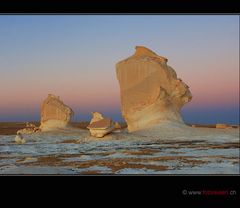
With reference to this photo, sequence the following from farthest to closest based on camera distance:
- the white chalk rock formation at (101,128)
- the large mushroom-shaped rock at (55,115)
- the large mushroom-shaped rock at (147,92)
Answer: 1. the large mushroom-shaped rock at (55,115)
2. the large mushroom-shaped rock at (147,92)
3. the white chalk rock formation at (101,128)

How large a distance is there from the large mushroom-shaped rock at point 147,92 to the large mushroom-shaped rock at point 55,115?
12.9 ft

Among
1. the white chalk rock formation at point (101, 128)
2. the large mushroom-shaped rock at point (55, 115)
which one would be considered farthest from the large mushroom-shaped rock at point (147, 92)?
the large mushroom-shaped rock at point (55, 115)

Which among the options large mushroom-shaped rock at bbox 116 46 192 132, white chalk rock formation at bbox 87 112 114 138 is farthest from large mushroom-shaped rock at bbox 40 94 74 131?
white chalk rock formation at bbox 87 112 114 138

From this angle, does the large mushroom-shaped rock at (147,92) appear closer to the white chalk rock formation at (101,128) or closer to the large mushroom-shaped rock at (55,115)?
the white chalk rock formation at (101,128)

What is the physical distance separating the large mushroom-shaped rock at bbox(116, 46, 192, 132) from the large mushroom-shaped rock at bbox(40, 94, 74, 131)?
3.92 metres

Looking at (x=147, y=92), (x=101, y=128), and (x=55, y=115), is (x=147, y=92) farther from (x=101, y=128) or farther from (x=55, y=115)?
(x=55, y=115)

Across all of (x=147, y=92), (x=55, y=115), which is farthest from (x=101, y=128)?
(x=55, y=115)

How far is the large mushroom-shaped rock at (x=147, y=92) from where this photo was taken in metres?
14.6

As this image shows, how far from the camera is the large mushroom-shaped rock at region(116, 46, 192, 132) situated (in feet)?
48.0

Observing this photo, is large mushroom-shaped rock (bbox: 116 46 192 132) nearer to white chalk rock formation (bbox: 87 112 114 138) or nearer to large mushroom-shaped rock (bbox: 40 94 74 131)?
white chalk rock formation (bbox: 87 112 114 138)
